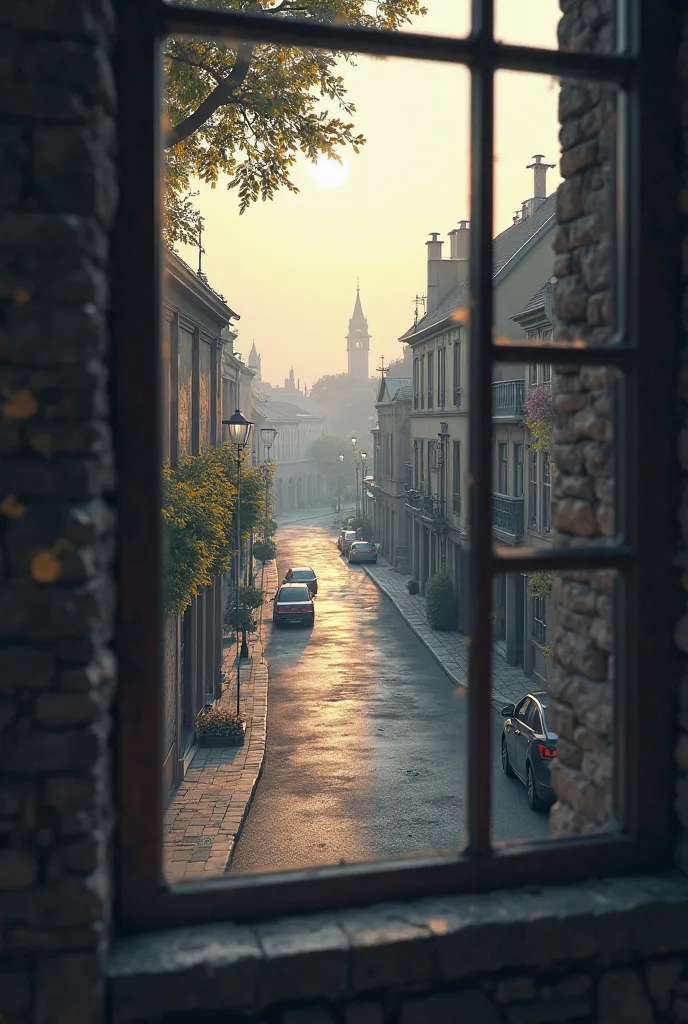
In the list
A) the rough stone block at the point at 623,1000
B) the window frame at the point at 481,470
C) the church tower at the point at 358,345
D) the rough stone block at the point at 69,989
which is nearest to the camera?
the rough stone block at the point at 69,989

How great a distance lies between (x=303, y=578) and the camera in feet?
129

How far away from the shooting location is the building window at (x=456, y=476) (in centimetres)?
3528

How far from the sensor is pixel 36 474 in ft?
8.06

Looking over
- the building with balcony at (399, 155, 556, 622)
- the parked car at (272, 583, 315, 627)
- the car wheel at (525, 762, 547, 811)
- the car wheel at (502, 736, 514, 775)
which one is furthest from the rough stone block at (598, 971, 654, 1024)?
the parked car at (272, 583, 315, 627)

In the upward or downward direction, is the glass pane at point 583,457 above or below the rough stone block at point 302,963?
above

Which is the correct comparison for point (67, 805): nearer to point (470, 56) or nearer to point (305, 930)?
point (305, 930)

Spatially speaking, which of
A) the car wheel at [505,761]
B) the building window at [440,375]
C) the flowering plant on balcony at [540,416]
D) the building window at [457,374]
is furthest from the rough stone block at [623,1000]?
the building window at [440,375]

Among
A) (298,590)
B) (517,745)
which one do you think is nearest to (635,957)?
(517,745)

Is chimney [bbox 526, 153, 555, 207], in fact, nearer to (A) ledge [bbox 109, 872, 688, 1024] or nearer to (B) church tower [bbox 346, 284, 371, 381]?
(A) ledge [bbox 109, 872, 688, 1024]

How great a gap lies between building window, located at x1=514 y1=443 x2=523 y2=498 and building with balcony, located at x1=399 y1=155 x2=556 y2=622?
25mm

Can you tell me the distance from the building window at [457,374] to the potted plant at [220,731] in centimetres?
1850

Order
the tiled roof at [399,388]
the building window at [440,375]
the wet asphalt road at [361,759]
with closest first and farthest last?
the wet asphalt road at [361,759] → the building window at [440,375] → the tiled roof at [399,388]

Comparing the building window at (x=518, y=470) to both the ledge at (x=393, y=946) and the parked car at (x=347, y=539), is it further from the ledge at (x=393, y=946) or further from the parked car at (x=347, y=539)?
the parked car at (x=347, y=539)

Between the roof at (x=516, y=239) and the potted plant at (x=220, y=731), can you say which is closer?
the potted plant at (x=220, y=731)
